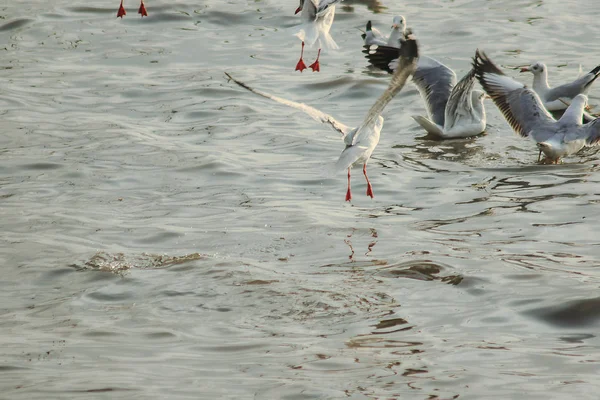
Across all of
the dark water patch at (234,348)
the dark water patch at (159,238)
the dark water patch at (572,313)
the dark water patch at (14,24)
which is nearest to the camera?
the dark water patch at (234,348)

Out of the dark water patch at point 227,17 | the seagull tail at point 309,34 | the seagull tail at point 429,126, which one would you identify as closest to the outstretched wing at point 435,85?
the seagull tail at point 429,126

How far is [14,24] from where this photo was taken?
16.5 metres

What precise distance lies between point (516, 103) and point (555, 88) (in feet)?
5.90

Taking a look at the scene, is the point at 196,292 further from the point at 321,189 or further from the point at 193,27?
the point at 193,27

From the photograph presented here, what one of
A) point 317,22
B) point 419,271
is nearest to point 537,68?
point 317,22

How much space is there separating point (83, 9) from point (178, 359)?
12.9m

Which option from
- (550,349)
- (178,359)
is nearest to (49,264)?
(178,359)

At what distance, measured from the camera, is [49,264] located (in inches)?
290

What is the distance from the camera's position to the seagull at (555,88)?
1239cm

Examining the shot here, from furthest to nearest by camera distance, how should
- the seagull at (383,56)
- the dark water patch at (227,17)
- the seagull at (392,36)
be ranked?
the dark water patch at (227,17) < the seagull at (392,36) < the seagull at (383,56)

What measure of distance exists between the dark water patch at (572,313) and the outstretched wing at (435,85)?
581 cm

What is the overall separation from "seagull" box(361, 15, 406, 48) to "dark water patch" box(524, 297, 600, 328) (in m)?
7.65

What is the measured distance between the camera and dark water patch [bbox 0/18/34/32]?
1635 cm

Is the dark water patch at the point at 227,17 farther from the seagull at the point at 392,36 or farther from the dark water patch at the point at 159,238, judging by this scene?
the dark water patch at the point at 159,238
